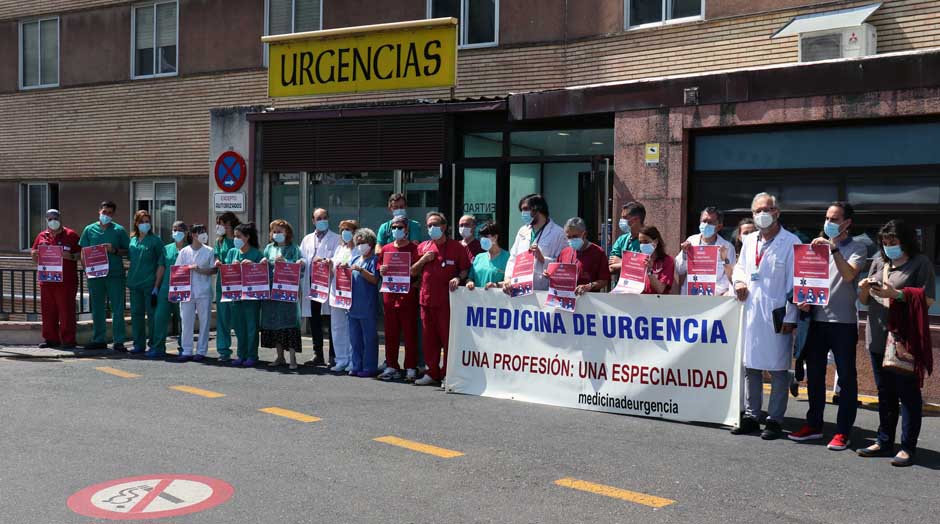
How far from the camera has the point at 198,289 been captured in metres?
13.0

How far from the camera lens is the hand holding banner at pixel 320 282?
12.0 metres

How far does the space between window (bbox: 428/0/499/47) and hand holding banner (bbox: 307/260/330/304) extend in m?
6.50

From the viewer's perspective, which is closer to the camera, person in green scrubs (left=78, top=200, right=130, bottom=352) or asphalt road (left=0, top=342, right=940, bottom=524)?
asphalt road (left=0, top=342, right=940, bottom=524)

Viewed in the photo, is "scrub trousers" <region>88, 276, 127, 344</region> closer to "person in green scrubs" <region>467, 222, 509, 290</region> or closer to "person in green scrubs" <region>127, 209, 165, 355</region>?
"person in green scrubs" <region>127, 209, 165, 355</region>

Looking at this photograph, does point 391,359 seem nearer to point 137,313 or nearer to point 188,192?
point 137,313

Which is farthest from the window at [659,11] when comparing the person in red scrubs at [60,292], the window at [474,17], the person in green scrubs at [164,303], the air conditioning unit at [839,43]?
the person in red scrubs at [60,292]

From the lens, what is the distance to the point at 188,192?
20.9 metres

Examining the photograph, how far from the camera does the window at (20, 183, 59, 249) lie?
23016mm

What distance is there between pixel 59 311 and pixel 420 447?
8.62 m

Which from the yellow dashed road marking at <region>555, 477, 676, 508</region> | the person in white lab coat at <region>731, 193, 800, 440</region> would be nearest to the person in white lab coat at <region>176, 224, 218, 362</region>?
the person in white lab coat at <region>731, 193, 800, 440</region>

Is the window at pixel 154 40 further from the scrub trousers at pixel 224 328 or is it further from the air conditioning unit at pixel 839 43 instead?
the air conditioning unit at pixel 839 43

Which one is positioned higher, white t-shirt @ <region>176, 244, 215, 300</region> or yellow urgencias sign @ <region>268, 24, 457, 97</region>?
yellow urgencias sign @ <region>268, 24, 457, 97</region>

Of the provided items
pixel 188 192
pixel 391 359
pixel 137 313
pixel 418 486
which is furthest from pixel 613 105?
pixel 188 192

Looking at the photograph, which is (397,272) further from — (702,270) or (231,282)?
(702,270)
